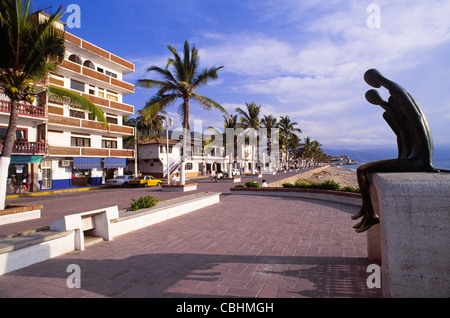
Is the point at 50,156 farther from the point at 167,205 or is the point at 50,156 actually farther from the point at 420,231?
the point at 420,231

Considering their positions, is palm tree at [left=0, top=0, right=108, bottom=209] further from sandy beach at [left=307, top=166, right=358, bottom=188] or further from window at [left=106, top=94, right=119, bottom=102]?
sandy beach at [left=307, top=166, right=358, bottom=188]

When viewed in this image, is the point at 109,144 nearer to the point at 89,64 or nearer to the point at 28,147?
the point at 89,64

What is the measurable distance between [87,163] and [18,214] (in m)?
21.3

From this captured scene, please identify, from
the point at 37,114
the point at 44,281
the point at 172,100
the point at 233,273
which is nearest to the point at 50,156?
the point at 37,114

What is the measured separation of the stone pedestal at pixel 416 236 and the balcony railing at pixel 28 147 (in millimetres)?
27617

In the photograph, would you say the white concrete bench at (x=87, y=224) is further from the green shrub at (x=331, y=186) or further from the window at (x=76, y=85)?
the window at (x=76, y=85)

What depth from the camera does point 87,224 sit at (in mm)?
6434

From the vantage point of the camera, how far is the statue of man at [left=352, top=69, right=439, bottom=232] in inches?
144

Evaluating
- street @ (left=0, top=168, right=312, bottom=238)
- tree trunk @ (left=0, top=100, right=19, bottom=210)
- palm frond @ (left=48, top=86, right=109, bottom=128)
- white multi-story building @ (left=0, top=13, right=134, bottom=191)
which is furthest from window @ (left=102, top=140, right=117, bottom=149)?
tree trunk @ (left=0, top=100, right=19, bottom=210)

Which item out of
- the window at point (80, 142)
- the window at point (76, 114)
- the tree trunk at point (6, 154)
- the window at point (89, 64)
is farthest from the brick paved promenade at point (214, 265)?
the window at point (89, 64)

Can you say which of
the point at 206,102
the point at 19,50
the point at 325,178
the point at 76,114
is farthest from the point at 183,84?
the point at 325,178

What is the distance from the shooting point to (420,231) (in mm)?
2975

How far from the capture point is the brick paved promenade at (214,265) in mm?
3811

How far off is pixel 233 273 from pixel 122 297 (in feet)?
6.05
